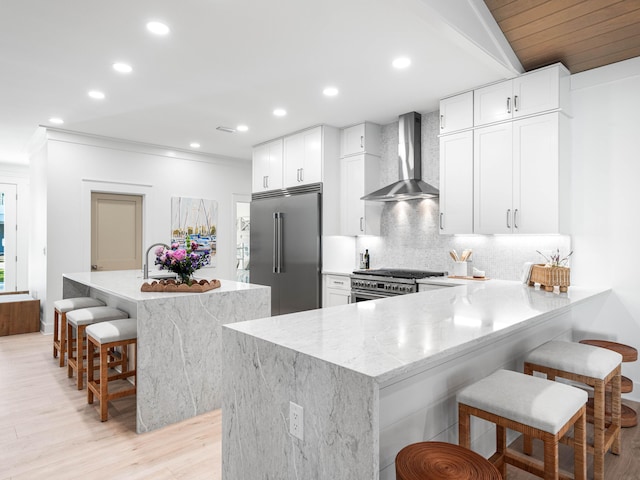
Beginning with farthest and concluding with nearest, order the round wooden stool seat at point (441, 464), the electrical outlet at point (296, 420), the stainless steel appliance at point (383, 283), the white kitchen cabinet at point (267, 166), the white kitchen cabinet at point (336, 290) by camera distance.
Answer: the white kitchen cabinet at point (267, 166) < the white kitchen cabinet at point (336, 290) < the stainless steel appliance at point (383, 283) < the electrical outlet at point (296, 420) < the round wooden stool seat at point (441, 464)

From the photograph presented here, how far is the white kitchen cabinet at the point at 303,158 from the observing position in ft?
16.0

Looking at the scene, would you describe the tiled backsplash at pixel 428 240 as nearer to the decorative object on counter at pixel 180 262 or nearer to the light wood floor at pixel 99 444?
the light wood floor at pixel 99 444

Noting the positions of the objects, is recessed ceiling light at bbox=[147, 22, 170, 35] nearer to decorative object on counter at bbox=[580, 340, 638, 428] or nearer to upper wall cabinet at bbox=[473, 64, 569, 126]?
upper wall cabinet at bbox=[473, 64, 569, 126]

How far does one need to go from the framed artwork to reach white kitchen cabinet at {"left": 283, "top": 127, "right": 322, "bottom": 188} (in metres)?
1.83

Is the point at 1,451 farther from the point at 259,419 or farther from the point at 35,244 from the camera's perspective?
the point at 35,244

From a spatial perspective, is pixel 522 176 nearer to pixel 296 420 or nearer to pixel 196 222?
pixel 296 420

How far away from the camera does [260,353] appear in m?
1.48

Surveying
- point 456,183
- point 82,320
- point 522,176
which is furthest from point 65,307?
point 522,176

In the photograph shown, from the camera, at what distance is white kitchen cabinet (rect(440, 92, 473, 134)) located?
3.68 metres

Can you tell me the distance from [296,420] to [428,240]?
3.35 metres

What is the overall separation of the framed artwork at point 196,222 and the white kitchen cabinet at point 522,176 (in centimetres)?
407

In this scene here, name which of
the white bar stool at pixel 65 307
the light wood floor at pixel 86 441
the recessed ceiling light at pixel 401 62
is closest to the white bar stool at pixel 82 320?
the light wood floor at pixel 86 441

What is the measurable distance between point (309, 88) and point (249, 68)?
64 cm

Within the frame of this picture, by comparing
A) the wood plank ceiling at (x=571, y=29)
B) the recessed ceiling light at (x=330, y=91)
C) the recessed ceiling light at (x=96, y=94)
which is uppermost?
the wood plank ceiling at (x=571, y=29)
